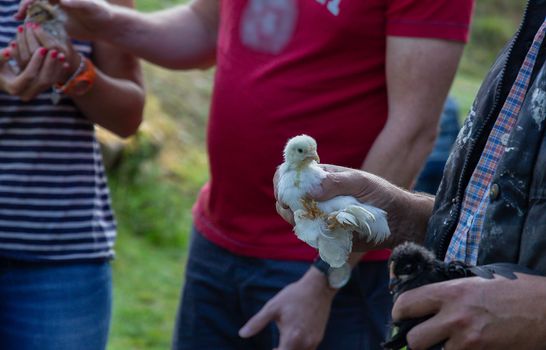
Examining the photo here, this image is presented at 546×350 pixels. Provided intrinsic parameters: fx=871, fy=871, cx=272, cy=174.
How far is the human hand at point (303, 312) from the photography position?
2.50 m

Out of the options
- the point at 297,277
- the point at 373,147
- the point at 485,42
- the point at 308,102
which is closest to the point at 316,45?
the point at 308,102

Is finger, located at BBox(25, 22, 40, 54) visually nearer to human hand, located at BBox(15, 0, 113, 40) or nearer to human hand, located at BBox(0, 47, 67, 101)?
human hand, located at BBox(0, 47, 67, 101)

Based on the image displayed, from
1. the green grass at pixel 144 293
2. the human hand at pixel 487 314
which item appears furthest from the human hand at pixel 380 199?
the green grass at pixel 144 293

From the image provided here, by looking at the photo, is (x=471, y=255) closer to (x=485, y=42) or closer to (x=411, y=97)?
(x=411, y=97)

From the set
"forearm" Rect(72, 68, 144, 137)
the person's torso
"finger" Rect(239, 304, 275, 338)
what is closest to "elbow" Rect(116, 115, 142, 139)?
"forearm" Rect(72, 68, 144, 137)

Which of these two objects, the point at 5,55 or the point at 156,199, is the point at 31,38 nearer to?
the point at 5,55

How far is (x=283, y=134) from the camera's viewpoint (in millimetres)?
2645

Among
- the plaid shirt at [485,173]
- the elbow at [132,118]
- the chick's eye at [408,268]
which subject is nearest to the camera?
the chick's eye at [408,268]

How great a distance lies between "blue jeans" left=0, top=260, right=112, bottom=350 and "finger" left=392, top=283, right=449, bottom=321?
55.7 inches

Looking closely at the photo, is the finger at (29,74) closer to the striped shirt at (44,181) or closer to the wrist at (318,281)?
the striped shirt at (44,181)

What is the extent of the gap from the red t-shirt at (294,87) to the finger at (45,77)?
0.51 meters

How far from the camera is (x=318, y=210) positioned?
1793 millimetres

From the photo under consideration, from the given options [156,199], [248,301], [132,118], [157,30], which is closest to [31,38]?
[132,118]

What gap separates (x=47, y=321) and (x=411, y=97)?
129 cm
